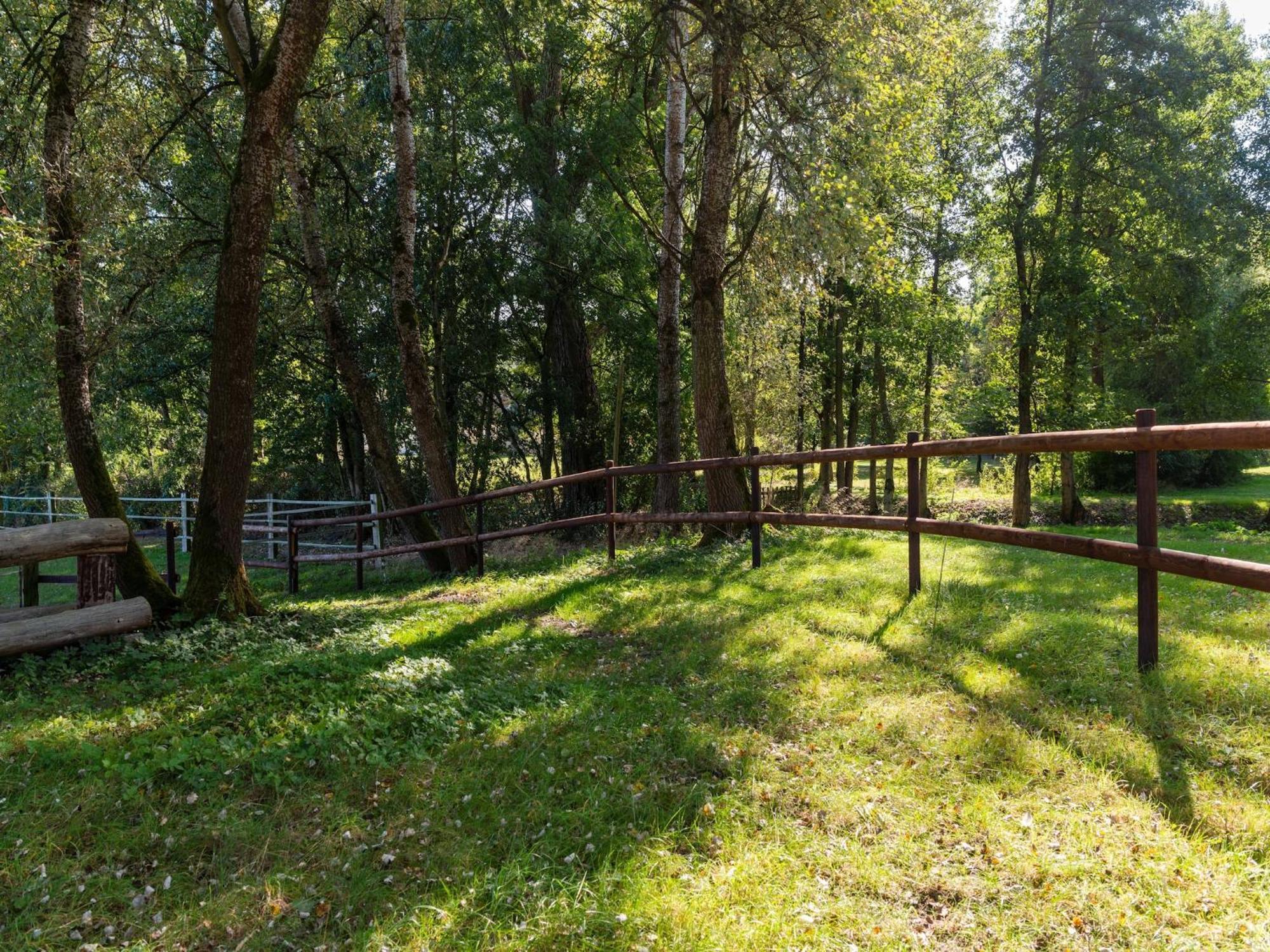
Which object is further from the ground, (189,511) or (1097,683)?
(189,511)

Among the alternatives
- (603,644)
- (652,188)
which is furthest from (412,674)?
(652,188)

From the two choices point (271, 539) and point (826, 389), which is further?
point (826, 389)

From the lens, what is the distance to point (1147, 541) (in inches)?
149

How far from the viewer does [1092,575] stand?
747 centimetres

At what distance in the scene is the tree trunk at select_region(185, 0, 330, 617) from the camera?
600 centimetres

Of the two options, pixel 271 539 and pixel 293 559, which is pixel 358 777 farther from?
pixel 271 539

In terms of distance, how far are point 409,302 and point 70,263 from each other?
4394 mm

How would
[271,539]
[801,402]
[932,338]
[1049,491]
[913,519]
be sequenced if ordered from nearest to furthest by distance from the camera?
[913,519]
[271,539]
[932,338]
[801,402]
[1049,491]

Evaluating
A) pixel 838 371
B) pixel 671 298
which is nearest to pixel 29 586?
pixel 671 298

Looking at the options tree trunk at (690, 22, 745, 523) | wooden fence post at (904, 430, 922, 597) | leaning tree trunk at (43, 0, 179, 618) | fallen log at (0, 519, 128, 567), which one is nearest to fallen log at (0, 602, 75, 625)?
fallen log at (0, 519, 128, 567)

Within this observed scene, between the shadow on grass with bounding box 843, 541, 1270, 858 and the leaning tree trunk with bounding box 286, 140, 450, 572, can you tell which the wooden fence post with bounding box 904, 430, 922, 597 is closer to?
the shadow on grass with bounding box 843, 541, 1270, 858

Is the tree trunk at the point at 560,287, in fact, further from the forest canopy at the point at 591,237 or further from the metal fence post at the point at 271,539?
the metal fence post at the point at 271,539

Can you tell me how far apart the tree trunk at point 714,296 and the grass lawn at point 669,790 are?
413 cm

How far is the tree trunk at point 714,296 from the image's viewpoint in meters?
9.00
